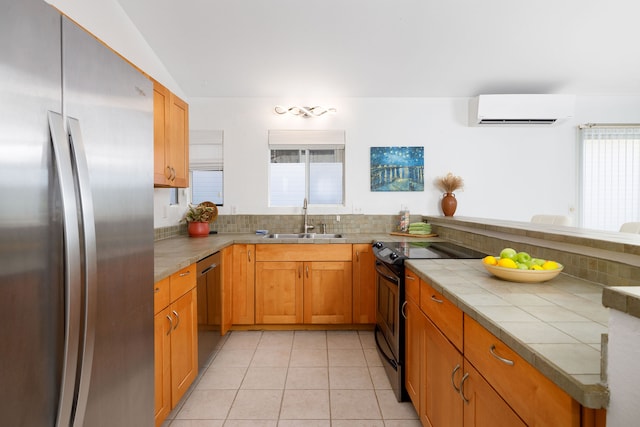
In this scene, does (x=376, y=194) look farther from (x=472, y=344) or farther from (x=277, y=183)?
(x=472, y=344)

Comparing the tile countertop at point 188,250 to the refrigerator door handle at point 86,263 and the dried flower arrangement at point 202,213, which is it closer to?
the dried flower arrangement at point 202,213

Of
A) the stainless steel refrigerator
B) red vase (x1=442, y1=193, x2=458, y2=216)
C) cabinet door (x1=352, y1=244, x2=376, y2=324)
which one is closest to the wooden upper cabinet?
the stainless steel refrigerator

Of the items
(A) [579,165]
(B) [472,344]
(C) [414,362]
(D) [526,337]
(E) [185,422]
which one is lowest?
(E) [185,422]

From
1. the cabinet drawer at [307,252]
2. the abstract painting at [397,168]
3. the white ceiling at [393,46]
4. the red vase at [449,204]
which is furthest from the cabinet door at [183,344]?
the red vase at [449,204]

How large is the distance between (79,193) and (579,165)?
176 inches

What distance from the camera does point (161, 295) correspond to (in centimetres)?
155

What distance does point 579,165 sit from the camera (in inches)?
138

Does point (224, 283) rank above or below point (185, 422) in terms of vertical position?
above

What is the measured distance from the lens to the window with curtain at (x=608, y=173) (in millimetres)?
3488

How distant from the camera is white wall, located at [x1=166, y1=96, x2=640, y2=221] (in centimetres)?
351

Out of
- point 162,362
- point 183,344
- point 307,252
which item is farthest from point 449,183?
point 162,362

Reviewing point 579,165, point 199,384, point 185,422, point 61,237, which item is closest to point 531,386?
point 61,237

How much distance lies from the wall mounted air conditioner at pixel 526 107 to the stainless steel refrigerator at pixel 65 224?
11.0ft

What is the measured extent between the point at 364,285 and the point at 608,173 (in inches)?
121
